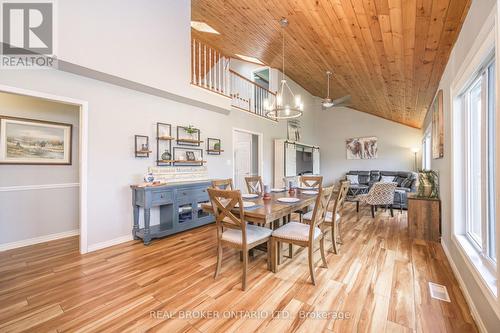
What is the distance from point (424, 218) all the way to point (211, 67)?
A: 15.7 feet

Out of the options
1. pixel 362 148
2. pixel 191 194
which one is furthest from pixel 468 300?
pixel 362 148

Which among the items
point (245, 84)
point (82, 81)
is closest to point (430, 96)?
point (245, 84)

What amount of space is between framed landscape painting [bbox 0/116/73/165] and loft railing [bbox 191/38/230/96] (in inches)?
99.2

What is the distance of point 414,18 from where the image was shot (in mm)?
2076

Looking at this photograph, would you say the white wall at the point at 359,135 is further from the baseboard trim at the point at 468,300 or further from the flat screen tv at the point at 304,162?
the baseboard trim at the point at 468,300

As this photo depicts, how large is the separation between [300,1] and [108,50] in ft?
8.54

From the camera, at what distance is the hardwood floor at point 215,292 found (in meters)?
1.60

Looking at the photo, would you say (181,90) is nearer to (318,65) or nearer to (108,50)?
(108,50)

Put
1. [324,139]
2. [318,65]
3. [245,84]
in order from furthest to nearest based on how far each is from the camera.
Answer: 1. [324,139]
2. [245,84]
3. [318,65]

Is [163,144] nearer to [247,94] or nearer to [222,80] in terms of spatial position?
[222,80]

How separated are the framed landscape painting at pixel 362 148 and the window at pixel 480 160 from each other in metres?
6.04

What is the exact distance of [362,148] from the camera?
318 inches

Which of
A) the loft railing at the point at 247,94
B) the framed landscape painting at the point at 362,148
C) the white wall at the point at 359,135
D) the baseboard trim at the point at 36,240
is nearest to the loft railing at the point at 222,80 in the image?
the loft railing at the point at 247,94

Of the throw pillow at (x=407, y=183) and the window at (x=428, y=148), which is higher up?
the window at (x=428, y=148)
